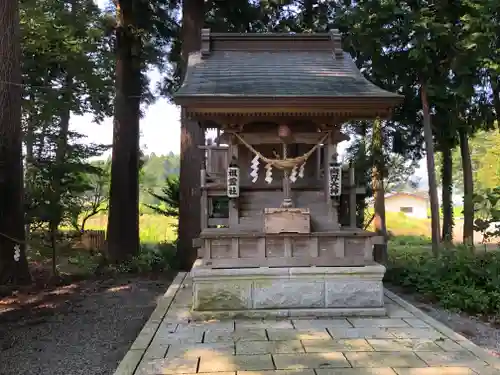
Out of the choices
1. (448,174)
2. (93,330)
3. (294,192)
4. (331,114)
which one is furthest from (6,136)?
(448,174)

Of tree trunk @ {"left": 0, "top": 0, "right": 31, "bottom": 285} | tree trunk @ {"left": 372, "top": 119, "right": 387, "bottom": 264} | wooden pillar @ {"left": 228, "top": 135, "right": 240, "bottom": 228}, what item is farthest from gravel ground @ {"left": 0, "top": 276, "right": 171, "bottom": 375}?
tree trunk @ {"left": 372, "top": 119, "right": 387, "bottom": 264}

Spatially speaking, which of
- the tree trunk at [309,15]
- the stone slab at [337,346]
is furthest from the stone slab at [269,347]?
the tree trunk at [309,15]

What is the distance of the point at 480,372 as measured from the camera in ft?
13.0

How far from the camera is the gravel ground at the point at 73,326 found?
4.67 meters

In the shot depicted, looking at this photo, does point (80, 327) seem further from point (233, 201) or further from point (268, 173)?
point (268, 173)

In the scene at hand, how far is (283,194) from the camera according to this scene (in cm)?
698

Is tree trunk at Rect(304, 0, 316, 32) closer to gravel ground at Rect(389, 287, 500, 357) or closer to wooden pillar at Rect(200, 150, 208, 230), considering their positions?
wooden pillar at Rect(200, 150, 208, 230)

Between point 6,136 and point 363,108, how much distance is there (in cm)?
651

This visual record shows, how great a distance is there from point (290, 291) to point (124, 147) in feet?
24.5

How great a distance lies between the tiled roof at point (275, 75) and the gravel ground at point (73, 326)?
11.2 feet

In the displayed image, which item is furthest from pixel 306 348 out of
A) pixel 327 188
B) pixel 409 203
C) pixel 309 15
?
pixel 409 203

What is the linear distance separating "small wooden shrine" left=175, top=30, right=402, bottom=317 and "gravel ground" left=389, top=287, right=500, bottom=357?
3.33ft

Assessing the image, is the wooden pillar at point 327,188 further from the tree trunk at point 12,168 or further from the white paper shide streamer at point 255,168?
the tree trunk at point 12,168

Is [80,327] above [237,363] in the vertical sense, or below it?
below
